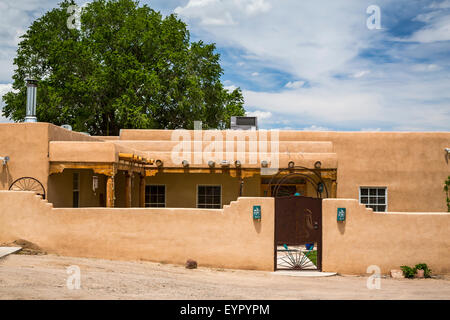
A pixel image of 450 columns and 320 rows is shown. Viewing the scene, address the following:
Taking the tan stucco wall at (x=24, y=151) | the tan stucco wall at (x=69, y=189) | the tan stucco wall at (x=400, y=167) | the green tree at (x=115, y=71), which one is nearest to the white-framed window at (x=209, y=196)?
the tan stucco wall at (x=400, y=167)

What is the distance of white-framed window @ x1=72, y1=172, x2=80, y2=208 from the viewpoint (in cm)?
1733

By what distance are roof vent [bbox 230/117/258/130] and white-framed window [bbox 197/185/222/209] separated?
5.54 metres

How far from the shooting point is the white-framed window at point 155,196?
68.0 feet

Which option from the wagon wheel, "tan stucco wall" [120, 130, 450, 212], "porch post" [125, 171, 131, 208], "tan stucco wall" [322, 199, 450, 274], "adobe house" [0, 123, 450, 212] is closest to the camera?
"tan stucco wall" [322, 199, 450, 274]

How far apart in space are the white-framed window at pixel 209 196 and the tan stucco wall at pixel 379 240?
7901 mm

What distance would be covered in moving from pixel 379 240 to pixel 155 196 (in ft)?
34.1

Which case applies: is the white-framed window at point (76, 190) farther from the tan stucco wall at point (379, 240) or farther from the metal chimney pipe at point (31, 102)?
the tan stucco wall at point (379, 240)

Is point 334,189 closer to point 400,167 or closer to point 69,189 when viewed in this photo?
point 400,167

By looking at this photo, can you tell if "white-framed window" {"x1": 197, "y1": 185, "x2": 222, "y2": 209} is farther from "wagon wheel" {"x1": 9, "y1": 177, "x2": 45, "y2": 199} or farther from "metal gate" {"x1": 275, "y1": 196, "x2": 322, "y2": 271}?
"metal gate" {"x1": 275, "y1": 196, "x2": 322, "y2": 271}

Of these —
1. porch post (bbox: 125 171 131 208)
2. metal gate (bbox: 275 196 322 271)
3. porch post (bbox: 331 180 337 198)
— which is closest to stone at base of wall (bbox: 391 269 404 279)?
metal gate (bbox: 275 196 322 271)

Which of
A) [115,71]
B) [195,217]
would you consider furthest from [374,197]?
[115,71]

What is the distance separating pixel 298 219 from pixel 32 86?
11256 mm
